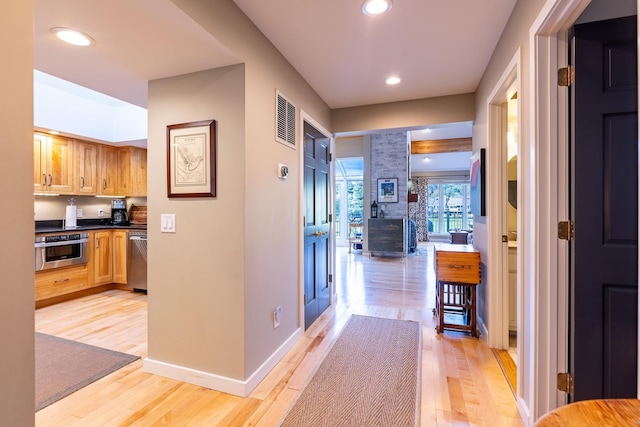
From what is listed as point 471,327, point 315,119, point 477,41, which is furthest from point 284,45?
point 471,327

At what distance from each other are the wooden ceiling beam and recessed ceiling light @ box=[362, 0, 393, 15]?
6.15m

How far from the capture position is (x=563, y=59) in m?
1.42

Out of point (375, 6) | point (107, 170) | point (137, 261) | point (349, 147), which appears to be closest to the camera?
point (375, 6)

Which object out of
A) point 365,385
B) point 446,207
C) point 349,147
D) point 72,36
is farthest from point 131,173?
point 446,207

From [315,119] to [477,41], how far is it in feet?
5.03

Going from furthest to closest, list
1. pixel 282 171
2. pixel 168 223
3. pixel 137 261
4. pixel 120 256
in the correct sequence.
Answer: pixel 120 256
pixel 137 261
pixel 282 171
pixel 168 223

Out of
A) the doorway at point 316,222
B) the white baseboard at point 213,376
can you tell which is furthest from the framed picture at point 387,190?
the white baseboard at point 213,376

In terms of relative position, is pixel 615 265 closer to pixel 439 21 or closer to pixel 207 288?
pixel 439 21

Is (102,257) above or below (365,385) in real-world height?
above

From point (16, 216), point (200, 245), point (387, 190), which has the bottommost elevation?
point (200, 245)

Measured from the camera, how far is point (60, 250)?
3.68m

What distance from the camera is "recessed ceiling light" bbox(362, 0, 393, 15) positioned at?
174 centimetres

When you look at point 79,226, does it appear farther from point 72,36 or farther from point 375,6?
point 375,6

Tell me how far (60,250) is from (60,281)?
38cm
